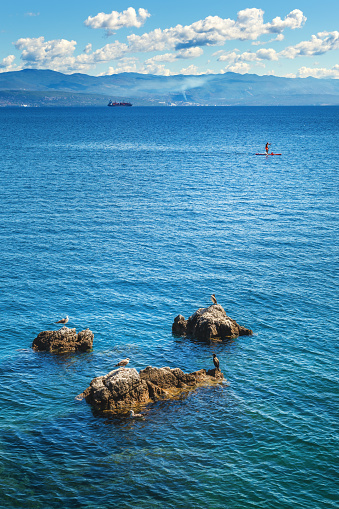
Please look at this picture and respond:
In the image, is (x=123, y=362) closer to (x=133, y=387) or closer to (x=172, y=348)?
(x=133, y=387)

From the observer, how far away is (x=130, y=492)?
33719 mm

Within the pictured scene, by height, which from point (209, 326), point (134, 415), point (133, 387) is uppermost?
point (209, 326)

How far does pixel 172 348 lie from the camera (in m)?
53.8

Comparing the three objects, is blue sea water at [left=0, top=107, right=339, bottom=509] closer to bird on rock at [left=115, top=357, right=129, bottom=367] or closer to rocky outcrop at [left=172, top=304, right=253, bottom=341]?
rocky outcrop at [left=172, top=304, right=253, bottom=341]

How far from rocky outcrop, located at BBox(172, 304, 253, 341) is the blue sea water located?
5.24 feet

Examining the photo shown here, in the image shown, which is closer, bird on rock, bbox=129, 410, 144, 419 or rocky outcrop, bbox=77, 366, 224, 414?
bird on rock, bbox=129, 410, 144, 419

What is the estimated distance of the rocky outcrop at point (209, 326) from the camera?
5506 centimetres

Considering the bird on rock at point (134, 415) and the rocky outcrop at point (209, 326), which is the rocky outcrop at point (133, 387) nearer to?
the bird on rock at point (134, 415)

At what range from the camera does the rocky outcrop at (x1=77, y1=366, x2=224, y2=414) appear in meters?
42.6

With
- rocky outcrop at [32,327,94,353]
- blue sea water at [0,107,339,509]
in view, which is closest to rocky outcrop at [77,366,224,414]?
blue sea water at [0,107,339,509]

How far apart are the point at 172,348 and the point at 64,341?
1072cm

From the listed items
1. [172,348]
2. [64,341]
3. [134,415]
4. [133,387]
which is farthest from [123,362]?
[64,341]

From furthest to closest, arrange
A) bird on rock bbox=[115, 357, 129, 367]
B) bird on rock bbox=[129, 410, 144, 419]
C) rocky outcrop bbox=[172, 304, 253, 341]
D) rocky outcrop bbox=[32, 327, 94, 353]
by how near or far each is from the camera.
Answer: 1. rocky outcrop bbox=[172, 304, 253, 341]
2. rocky outcrop bbox=[32, 327, 94, 353]
3. bird on rock bbox=[115, 357, 129, 367]
4. bird on rock bbox=[129, 410, 144, 419]

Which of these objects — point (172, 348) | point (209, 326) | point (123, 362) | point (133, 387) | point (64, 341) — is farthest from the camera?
point (209, 326)
